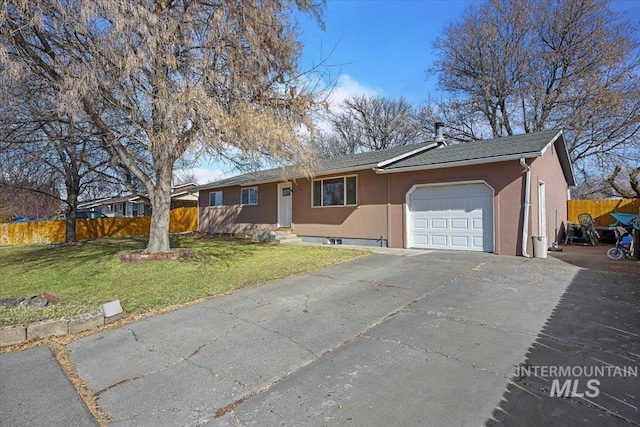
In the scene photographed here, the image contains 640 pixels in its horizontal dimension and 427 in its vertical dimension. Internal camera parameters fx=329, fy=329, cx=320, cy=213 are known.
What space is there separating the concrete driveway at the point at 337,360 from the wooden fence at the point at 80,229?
19534mm

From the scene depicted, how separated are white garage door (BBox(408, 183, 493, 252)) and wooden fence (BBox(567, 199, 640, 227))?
390 inches

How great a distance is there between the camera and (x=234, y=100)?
7.61 metres

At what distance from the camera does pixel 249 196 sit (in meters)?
16.6

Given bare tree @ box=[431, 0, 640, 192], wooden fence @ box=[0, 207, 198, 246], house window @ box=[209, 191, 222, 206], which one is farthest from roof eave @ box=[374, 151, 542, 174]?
wooden fence @ box=[0, 207, 198, 246]

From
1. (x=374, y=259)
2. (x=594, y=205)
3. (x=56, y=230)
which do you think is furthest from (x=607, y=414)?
(x=56, y=230)

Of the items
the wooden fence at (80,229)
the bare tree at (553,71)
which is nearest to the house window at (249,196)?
the wooden fence at (80,229)

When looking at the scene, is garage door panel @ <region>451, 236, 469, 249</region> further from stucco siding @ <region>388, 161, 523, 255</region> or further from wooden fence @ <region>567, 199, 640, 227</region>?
wooden fence @ <region>567, 199, 640, 227</region>

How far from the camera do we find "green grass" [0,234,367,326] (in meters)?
5.12

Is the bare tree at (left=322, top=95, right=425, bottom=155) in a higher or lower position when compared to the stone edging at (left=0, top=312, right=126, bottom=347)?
higher

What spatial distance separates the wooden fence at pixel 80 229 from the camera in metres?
18.5

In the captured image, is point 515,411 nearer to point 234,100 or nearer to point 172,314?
point 172,314

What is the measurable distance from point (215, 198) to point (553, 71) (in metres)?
21.6

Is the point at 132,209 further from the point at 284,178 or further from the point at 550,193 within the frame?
the point at 550,193

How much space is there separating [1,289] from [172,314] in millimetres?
4254
